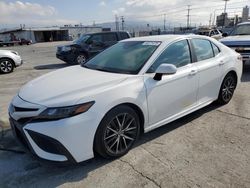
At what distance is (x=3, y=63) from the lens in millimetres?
10234

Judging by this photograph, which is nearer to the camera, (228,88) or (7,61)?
(228,88)

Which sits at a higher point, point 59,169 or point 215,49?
point 215,49

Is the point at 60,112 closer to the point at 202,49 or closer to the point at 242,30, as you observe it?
the point at 202,49

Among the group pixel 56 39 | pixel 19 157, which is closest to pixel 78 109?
pixel 19 157

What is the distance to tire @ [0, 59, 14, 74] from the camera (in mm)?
10211

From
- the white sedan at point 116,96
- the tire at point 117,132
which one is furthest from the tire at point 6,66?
the tire at point 117,132

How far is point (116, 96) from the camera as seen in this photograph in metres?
2.99

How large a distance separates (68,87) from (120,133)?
2.96 ft

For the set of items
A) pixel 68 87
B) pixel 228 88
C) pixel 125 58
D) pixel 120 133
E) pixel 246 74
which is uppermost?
pixel 125 58

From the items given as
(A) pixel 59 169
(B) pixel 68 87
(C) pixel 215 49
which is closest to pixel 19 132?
(A) pixel 59 169

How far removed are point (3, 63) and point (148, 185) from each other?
375 inches

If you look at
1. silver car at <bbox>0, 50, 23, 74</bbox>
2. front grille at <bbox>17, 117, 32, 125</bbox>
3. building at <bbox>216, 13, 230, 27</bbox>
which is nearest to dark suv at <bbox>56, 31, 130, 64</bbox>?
silver car at <bbox>0, 50, 23, 74</bbox>

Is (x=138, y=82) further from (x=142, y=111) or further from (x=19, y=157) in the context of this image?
(x=19, y=157)

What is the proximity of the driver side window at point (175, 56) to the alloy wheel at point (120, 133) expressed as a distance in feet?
2.59
